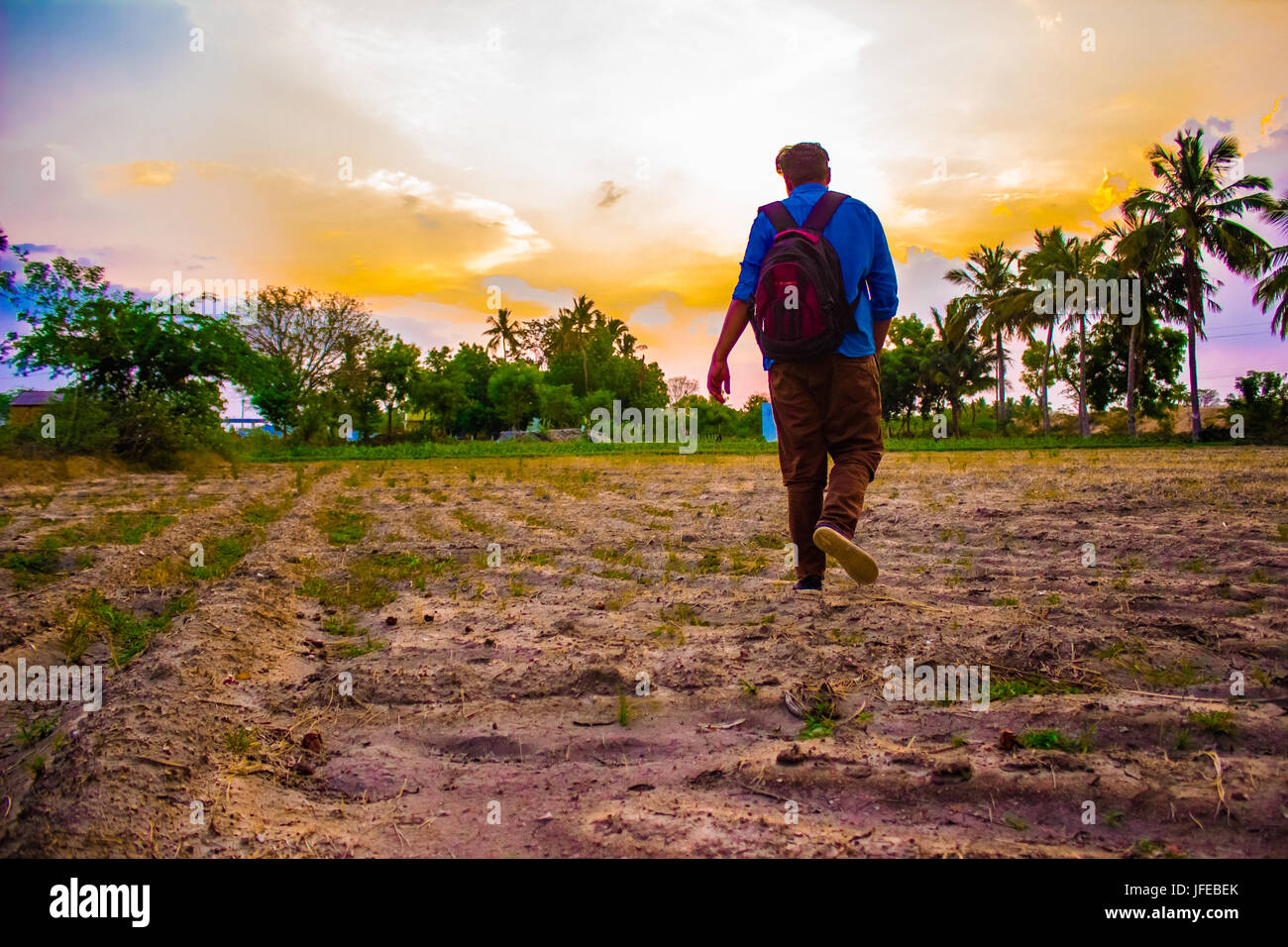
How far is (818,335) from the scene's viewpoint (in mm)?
3674

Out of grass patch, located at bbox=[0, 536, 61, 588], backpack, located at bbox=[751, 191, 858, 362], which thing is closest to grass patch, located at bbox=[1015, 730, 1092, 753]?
backpack, located at bbox=[751, 191, 858, 362]

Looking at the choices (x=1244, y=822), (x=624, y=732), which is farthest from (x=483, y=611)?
(x=1244, y=822)

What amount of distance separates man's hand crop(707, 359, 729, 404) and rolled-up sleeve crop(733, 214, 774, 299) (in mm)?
362

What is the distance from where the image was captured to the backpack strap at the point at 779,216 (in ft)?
12.8

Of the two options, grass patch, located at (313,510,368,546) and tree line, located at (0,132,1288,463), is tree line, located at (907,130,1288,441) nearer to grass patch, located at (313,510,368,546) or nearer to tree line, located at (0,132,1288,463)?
tree line, located at (0,132,1288,463)

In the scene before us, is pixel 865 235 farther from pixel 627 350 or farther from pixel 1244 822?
pixel 627 350

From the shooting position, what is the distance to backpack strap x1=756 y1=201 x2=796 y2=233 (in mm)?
3891

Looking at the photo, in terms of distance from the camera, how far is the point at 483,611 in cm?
387

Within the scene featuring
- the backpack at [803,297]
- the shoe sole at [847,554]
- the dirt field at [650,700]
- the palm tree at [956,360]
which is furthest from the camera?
the palm tree at [956,360]

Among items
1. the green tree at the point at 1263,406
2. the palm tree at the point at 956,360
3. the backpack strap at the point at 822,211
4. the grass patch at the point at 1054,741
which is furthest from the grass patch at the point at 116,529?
the palm tree at the point at 956,360

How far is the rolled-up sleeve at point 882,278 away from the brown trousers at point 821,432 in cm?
27

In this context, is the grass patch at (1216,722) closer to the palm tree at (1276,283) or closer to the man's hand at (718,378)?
the man's hand at (718,378)

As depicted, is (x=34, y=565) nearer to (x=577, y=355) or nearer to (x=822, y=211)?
(x=822, y=211)
